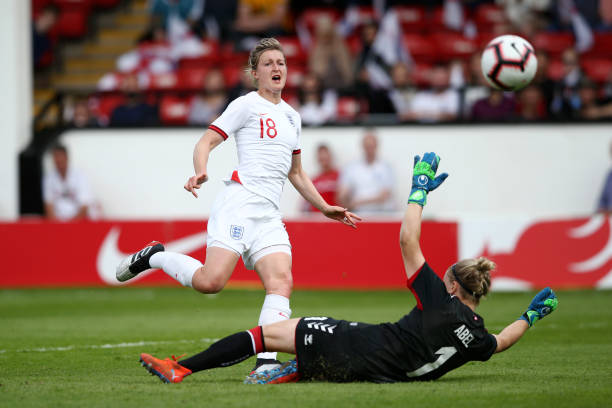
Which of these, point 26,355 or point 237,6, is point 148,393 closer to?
point 26,355

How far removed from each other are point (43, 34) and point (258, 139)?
13.6 meters

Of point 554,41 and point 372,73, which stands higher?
point 554,41

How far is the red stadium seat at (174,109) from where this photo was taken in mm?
17062

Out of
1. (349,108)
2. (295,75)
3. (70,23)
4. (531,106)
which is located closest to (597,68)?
(531,106)

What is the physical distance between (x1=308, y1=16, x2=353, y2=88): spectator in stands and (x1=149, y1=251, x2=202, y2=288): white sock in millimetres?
9811

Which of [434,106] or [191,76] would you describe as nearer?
[434,106]

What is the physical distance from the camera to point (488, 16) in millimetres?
19938

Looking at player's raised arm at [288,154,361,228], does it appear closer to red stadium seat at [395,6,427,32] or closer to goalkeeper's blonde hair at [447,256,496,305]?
goalkeeper's blonde hair at [447,256,496,305]

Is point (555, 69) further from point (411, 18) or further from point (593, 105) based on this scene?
point (411, 18)

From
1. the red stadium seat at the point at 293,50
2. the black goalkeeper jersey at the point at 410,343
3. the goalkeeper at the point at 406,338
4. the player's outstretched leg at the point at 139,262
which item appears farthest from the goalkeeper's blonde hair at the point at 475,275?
the red stadium seat at the point at 293,50

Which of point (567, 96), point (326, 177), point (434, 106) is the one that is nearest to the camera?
point (326, 177)

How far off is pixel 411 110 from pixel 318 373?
10526 mm

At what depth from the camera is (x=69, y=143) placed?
54.4ft

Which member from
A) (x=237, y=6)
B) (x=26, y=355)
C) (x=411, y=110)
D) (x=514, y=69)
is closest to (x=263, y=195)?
(x=26, y=355)
